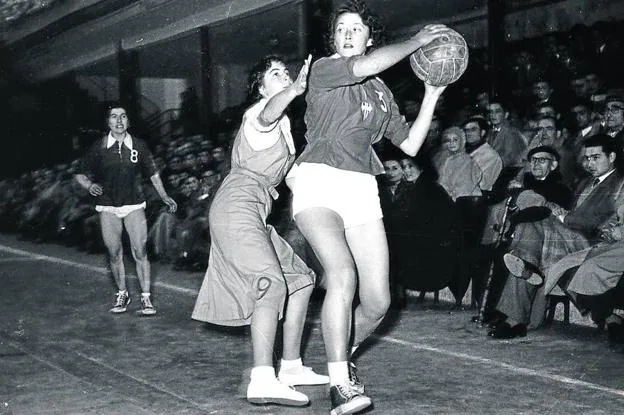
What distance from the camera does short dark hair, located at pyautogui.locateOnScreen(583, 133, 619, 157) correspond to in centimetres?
612

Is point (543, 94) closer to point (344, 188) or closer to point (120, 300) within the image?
point (120, 300)

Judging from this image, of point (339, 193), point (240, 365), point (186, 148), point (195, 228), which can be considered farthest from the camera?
point (186, 148)

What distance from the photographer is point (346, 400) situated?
3920 mm

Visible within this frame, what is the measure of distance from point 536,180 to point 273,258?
9.68 ft

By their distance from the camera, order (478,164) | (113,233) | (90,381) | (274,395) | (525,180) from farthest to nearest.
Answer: (478,164) → (113,233) → (525,180) → (90,381) → (274,395)

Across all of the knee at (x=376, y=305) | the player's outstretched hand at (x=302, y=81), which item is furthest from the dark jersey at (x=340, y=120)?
the knee at (x=376, y=305)

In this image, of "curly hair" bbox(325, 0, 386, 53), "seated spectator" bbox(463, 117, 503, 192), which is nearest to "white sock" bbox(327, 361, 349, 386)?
"curly hair" bbox(325, 0, 386, 53)

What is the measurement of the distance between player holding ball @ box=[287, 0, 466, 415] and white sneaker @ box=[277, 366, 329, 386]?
1.76ft

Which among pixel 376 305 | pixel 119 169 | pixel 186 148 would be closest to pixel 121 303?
pixel 119 169

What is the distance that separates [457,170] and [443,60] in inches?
146

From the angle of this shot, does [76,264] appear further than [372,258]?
Yes

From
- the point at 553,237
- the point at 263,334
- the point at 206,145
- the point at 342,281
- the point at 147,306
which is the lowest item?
the point at 147,306

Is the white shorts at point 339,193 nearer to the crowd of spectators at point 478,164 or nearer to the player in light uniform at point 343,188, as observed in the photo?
the player in light uniform at point 343,188

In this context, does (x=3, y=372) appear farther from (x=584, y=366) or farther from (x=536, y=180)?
(x=536, y=180)
